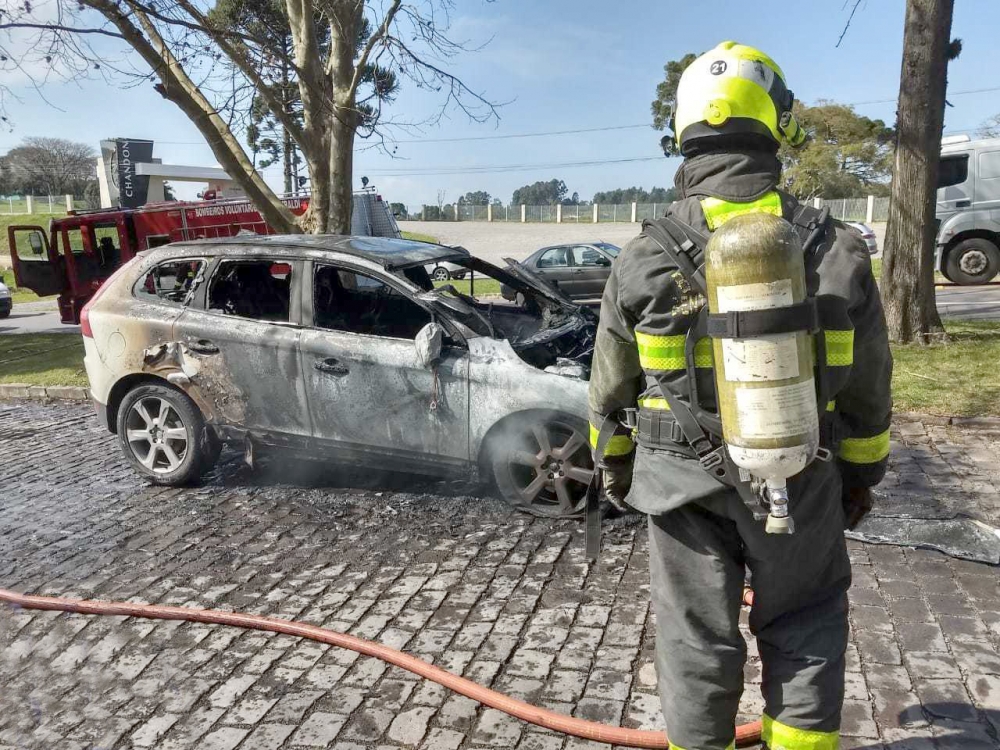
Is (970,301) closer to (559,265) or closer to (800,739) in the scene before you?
(559,265)

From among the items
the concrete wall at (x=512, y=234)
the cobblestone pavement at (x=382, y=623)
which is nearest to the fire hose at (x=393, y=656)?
the cobblestone pavement at (x=382, y=623)

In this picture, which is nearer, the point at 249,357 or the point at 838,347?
the point at 838,347

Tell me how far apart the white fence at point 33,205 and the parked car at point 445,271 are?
2001 inches

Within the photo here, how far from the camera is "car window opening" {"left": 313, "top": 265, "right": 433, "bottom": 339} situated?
5.27 meters

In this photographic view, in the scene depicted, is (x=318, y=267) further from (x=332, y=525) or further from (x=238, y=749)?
(x=238, y=749)

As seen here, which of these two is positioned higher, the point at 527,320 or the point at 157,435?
the point at 527,320

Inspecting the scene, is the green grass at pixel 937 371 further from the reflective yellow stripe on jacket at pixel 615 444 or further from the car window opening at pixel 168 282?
the reflective yellow stripe on jacket at pixel 615 444

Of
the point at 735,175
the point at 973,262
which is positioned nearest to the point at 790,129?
the point at 735,175

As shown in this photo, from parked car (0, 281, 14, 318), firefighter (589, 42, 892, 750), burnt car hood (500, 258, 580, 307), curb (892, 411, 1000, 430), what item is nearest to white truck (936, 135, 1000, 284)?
curb (892, 411, 1000, 430)

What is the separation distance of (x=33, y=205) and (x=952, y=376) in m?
59.1

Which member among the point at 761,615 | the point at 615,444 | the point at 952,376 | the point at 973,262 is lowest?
the point at 952,376

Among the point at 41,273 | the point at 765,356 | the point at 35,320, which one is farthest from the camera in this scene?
the point at 35,320

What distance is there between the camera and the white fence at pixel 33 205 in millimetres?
51156

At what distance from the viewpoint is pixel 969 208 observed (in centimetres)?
1442
